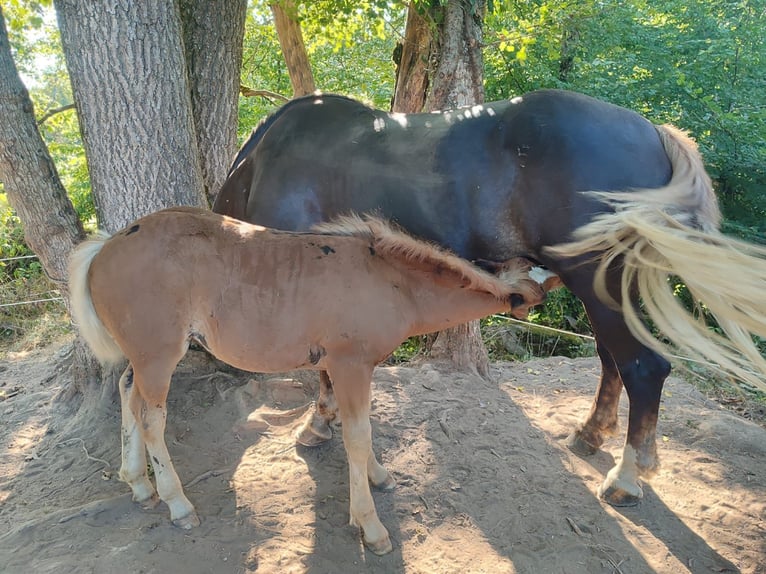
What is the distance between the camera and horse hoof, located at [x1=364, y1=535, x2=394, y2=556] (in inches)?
98.9

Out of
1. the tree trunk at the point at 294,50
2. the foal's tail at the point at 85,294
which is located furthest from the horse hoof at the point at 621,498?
the tree trunk at the point at 294,50

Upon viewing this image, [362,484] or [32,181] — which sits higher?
[32,181]

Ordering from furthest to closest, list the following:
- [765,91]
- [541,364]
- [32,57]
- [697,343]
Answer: [32,57] → [765,91] → [541,364] → [697,343]

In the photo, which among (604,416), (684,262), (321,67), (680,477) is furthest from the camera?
(321,67)

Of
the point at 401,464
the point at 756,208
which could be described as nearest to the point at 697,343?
the point at 401,464

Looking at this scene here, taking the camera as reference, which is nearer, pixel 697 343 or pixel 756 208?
pixel 697 343

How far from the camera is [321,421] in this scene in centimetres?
339

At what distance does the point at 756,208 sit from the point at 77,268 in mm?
8220

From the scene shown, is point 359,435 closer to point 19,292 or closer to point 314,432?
point 314,432

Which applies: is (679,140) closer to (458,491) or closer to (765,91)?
(458,491)

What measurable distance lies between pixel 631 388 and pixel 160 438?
2546 mm

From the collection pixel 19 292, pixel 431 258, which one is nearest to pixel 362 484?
pixel 431 258

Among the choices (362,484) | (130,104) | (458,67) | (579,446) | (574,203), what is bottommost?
(579,446)

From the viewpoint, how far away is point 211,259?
8.23 feet
